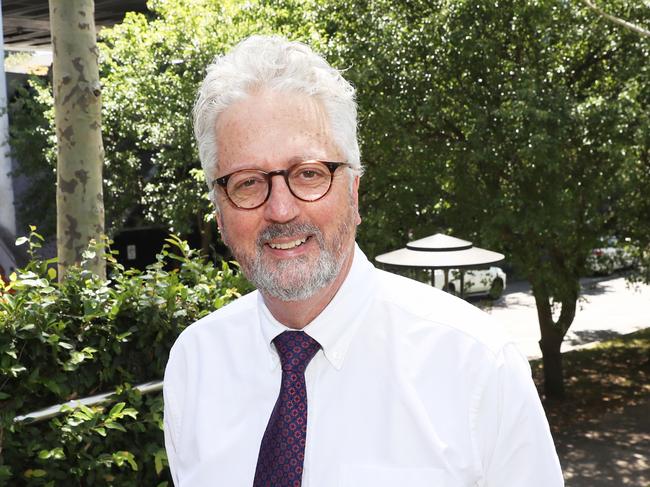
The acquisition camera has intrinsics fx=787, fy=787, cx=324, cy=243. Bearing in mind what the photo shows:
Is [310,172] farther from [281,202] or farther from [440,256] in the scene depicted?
[440,256]

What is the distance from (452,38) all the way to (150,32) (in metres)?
6.51

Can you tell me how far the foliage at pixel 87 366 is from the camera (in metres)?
3.37

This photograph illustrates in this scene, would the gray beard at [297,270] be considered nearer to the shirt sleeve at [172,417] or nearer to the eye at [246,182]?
the eye at [246,182]

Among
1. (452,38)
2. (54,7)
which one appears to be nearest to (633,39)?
Answer: (452,38)

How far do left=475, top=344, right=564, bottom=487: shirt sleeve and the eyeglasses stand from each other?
0.54m

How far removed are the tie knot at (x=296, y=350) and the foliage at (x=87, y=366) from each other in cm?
180

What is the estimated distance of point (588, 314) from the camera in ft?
63.7

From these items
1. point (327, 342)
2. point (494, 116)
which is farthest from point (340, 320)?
point (494, 116)

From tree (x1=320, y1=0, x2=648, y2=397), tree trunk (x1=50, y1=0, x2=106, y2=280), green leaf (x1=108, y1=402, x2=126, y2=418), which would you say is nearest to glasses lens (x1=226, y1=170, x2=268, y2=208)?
green leaf (x1=108, y1=402, x2=126, y2=418)

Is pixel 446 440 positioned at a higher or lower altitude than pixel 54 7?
lower

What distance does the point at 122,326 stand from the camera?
12.3 ft

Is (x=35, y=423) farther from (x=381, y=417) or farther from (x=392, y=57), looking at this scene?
(x=392, y=57)

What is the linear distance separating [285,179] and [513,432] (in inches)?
28.6

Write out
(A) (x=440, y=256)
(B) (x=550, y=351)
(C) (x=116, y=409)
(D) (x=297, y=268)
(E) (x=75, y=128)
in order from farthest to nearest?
1. (B) (x=550, y=351)
2. (A) (x=440, y=256)
3. (E) (x=75, y=128)
4. (C) (x=116, y=409)
5. (D) (x=297, y=268)
